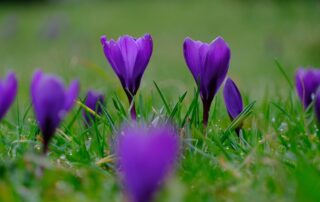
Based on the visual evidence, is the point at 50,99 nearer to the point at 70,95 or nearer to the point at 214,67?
the point at 70,95

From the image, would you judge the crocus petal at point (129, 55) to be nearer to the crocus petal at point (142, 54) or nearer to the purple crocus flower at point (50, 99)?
the crocus petal at point (142, 54)

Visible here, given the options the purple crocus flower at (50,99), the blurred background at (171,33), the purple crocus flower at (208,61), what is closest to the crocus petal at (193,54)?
the purple crocus flower at (208,61)

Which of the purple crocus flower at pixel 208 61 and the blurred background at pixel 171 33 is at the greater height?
the purple crocus flower at pixel 208 61

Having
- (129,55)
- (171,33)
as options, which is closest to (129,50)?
(129,55)

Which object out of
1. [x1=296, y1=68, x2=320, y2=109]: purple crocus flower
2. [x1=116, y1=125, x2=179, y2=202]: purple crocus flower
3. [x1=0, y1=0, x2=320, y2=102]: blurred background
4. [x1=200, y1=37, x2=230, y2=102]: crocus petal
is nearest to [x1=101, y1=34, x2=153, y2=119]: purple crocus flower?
[x1=200, y1=37, x2=230, y2=102]: crocus petal

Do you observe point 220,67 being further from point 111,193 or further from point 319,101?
point 111,193

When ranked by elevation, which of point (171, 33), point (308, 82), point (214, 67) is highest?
point (214, 67)

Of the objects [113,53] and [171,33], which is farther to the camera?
[171,33]
